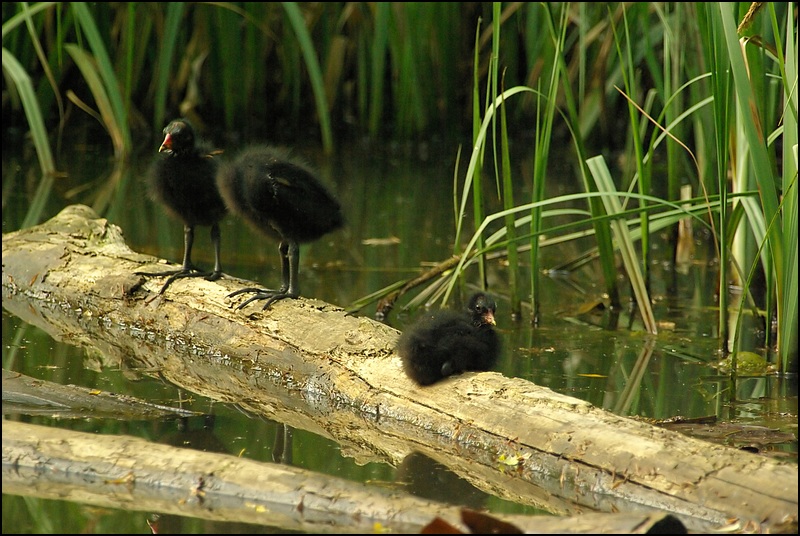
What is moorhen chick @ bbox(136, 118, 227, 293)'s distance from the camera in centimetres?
504

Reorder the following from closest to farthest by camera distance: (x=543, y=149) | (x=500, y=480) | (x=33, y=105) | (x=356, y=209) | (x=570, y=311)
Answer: (x=500, y=480), (x=543, y=149), (x=570, y=311), (x=33, y=105), (x=356, y=209)

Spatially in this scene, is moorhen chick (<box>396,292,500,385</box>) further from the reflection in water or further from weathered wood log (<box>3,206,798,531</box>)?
the reflection in water

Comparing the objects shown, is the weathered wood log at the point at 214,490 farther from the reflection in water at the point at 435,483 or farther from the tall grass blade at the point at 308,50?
the tall grass blade at the point at 308,50

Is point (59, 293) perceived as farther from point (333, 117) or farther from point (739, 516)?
point (333, 117)

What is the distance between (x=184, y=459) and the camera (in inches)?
122

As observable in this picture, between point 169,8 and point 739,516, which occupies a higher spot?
point 169,8

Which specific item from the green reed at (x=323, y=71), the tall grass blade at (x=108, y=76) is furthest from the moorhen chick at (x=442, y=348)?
the tall grass blade at (x=108, y=76)

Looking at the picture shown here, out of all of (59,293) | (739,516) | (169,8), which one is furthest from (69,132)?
(739,516)

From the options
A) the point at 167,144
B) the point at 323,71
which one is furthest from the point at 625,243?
the point at 323,71

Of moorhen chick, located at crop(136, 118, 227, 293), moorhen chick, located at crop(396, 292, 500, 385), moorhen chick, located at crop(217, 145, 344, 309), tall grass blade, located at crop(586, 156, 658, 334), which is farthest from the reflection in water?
tall grass blade, located at crop(586, 156, 658, 334)

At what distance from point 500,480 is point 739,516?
2.54 ft

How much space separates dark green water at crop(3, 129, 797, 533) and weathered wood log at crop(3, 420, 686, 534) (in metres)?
0.07

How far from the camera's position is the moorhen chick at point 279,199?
461cm

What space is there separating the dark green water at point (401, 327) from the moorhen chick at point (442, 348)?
365 mm
